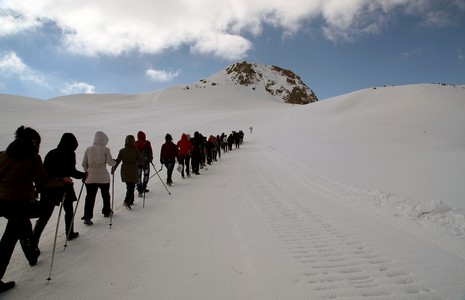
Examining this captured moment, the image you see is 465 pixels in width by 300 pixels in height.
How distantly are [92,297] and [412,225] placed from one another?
538 centimetres

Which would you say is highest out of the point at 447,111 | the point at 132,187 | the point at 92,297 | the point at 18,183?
the point at 447,111

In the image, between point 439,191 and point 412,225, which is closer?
point 412,225

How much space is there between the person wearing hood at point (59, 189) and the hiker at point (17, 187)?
0.57 metres

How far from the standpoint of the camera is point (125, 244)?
14.7 ft

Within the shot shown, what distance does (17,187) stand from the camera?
3.39m

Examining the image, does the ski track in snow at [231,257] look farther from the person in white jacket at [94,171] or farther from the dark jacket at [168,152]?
the dark jacket at [168,152]

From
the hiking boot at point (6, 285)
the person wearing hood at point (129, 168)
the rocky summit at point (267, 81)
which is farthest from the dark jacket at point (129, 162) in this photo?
the rocky summit at point (267, 81)

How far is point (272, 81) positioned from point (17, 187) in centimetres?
13893

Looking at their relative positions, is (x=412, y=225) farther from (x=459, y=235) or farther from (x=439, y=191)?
(x=439, y=191)

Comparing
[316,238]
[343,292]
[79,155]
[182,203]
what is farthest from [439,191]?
[79,155]

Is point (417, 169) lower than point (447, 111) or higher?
lower

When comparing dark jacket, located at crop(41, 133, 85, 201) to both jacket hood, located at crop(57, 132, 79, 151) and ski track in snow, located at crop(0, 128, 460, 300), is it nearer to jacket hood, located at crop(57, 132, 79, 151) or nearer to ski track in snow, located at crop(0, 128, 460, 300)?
jacket hood, located at crop(57, 132, 79, 151)

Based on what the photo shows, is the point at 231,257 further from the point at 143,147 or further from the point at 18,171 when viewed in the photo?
the point at 143,147

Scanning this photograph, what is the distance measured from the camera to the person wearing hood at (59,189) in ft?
13.7
